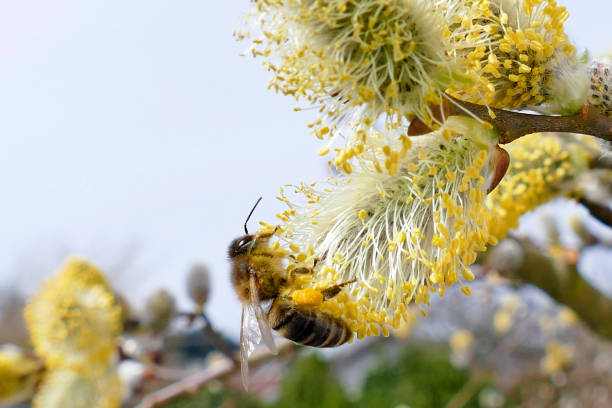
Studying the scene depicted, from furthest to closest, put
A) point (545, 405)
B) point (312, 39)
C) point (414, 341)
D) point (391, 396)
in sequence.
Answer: point (414, 341), point (391, 396), point (545, 405), point (312, 39)

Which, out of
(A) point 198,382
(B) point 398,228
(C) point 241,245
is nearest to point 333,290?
(B) point 398,228

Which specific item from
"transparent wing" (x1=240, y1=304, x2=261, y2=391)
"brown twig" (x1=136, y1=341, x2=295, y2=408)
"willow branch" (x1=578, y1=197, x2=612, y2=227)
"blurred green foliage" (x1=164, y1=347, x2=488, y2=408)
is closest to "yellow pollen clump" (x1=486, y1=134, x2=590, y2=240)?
"willow branch" (x1=578, y1=197, x2=612, y2=227)

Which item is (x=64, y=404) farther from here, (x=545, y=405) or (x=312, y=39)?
(x=545, y=405)

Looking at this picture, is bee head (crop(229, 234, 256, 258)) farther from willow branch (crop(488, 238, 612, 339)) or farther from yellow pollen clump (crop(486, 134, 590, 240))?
willow branch (crop(488, 238, 612, 339))

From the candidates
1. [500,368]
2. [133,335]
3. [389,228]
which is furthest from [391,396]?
[389,228]

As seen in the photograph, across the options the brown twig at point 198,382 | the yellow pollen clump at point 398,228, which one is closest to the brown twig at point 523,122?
the yellow pollen clump at point 398,228

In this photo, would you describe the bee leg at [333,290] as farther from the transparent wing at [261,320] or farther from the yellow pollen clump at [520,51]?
the yellow pollen clump at [520,51]
